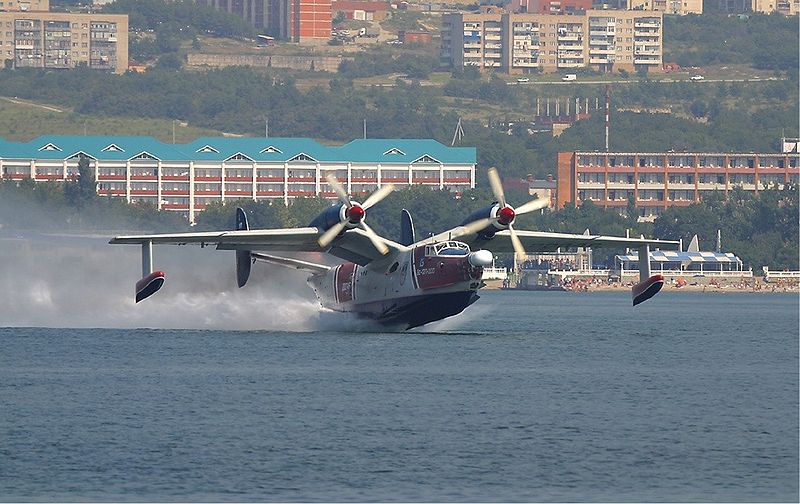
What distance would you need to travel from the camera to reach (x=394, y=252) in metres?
75.8

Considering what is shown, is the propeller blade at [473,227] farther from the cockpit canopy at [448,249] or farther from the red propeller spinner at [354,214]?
the red propeller spinner at [354,214]

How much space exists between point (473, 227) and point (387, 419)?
66.7 ft

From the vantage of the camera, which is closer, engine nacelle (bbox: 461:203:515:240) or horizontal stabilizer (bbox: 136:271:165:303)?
engine nacelle (bbox: 461:203:515:240)

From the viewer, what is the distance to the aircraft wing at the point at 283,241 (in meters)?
73.9

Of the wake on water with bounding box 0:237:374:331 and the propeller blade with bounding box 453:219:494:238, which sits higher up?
the propeller blade with bounding box 453:219:494:238

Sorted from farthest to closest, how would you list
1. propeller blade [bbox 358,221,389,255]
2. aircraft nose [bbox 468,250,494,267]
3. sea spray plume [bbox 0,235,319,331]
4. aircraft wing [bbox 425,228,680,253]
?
sea spray plume [bbox 0,235,319,331] < aircraft wing [bbox 425,228,680,253] < propeller blade [bbox 358,221,389,255] < aircraft nose [bbox 468,250,494,267]

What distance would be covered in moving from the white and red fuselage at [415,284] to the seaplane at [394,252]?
0.04m

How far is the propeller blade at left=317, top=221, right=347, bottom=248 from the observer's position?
71938mm

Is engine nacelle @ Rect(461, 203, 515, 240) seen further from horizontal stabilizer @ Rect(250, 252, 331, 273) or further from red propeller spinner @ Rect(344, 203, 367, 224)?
horizontal stabilizer @ Rect(250, 252, 331, 273)

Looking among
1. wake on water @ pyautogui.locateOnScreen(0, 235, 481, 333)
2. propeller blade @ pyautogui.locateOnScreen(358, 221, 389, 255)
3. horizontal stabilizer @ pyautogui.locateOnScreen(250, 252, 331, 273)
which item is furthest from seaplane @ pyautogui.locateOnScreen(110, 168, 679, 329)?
wake on water @ pyautogui.locateOnScreen(0, 235, 481, 333)

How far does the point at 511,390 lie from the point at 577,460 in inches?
572

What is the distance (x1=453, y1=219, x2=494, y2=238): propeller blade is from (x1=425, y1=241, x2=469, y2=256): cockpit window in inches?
27.1

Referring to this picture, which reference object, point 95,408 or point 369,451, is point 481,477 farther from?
point 95,408

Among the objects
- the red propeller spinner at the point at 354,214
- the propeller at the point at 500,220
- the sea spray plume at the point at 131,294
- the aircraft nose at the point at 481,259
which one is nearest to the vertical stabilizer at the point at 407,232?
the propeller at the point at 500,220
